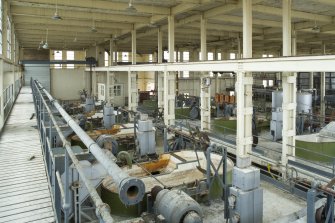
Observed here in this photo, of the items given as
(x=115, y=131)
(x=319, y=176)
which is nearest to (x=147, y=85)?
(x=115, y=131)

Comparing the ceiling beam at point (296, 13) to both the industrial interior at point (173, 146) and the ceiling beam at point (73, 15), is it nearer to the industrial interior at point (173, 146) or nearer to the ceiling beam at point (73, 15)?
the industrial interior at point (173, 146)

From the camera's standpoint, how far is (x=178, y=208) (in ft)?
27.5

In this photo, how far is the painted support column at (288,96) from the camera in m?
12.5

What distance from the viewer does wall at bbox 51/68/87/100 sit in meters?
36.0

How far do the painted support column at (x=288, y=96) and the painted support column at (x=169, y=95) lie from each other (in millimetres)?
7453

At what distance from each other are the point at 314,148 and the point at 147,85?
109 feet

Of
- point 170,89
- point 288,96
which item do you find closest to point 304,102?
point 170,89

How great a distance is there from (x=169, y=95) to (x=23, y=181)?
45.7ft

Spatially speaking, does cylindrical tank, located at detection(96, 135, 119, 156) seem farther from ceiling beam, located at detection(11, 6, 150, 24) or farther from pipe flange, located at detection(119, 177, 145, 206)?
pipe flange, located at detection(119, 177, 145, 206)

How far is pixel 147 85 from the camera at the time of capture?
46.2 metres

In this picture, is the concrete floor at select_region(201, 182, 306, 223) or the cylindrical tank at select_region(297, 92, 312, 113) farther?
the cylindrical tank at select_region(297, 92, 312, 113)

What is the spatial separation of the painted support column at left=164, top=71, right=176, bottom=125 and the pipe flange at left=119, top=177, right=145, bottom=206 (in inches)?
660

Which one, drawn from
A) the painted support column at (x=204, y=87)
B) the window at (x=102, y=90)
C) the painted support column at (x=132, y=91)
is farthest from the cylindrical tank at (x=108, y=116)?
the window at (x=102, y=90)

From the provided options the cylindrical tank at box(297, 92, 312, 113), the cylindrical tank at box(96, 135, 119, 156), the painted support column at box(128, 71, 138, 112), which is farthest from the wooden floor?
the cylindrical tank at box(297, 92, 312, 113)
